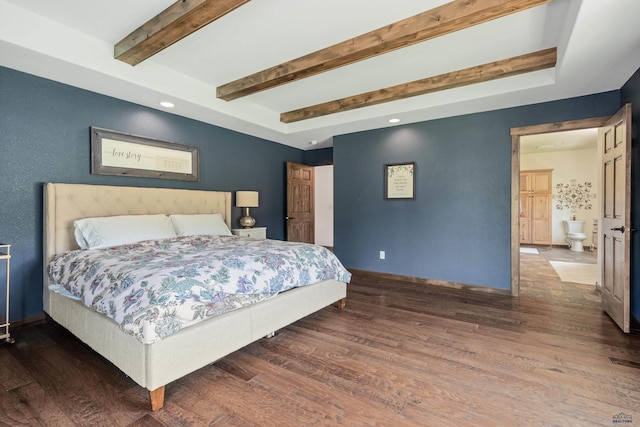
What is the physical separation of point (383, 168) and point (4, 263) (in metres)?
4.42

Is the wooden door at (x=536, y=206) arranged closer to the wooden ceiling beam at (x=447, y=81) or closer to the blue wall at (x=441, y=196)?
the blue wall at (x=441, y=196)

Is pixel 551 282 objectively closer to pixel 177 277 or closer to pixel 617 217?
pixel 617 217

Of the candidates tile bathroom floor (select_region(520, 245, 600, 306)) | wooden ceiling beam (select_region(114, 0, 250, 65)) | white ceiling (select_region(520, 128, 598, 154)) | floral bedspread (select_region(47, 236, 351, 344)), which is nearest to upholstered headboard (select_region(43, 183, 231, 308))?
floral bedspread (select_region(47, 236, 351, 344))

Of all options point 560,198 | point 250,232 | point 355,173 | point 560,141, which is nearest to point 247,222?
point 250,232

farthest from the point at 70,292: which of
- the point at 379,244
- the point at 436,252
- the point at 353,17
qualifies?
the point at 436,252

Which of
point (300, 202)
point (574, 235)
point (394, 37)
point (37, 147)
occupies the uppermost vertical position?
point (394, 37)

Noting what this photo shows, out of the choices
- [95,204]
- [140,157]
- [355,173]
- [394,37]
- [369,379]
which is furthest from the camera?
[355,173]

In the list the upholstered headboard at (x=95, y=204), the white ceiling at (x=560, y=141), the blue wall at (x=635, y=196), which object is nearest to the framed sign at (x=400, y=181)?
the blue wall at (x=635, y=196)

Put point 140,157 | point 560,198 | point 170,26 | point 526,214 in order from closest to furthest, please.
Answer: point 170,26, point 140,157, point 560,198, point 526,214

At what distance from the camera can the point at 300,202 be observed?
591cm

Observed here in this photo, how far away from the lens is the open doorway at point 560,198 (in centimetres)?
A: 652

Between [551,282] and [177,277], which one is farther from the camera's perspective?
[551,282]

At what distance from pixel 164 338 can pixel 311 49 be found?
8.57 feet

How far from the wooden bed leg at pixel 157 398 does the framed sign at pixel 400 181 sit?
375 cm
